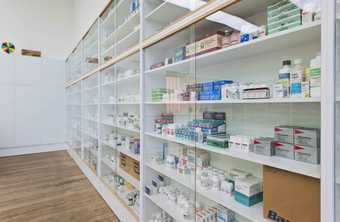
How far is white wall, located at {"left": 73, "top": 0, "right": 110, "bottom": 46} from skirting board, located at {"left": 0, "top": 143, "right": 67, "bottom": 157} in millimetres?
3051

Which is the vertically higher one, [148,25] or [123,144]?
[148,25]

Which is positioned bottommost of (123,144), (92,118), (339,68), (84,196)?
(84,196)

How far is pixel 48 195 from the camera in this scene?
9.32 feet

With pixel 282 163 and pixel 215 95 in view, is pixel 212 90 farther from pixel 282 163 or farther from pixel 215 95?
pixel 282 163

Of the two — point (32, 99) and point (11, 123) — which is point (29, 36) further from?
point (11, 123)

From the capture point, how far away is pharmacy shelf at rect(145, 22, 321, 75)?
3.06ft

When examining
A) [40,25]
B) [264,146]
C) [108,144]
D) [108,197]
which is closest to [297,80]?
[264,146]

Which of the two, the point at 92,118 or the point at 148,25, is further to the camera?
the point at 92,118

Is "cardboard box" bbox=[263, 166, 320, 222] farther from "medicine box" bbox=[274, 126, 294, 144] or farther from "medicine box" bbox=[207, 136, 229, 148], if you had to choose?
"medicine box" bbox=[207, 136, 229, 148]

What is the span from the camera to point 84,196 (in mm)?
2838

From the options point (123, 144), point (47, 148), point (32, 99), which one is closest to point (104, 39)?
point (123, 144)

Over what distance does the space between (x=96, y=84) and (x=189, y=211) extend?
257 cm

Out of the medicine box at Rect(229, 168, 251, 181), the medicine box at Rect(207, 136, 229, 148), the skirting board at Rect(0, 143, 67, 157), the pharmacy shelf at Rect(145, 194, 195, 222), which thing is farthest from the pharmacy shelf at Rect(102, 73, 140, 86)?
the skirting board at Rect(0, 143, 67, 157)

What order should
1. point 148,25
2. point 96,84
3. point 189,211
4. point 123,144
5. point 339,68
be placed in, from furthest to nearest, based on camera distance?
1. point 96,84
2. point 123,144
3. point 148,25
4. point 189,211
5. point 339,68
